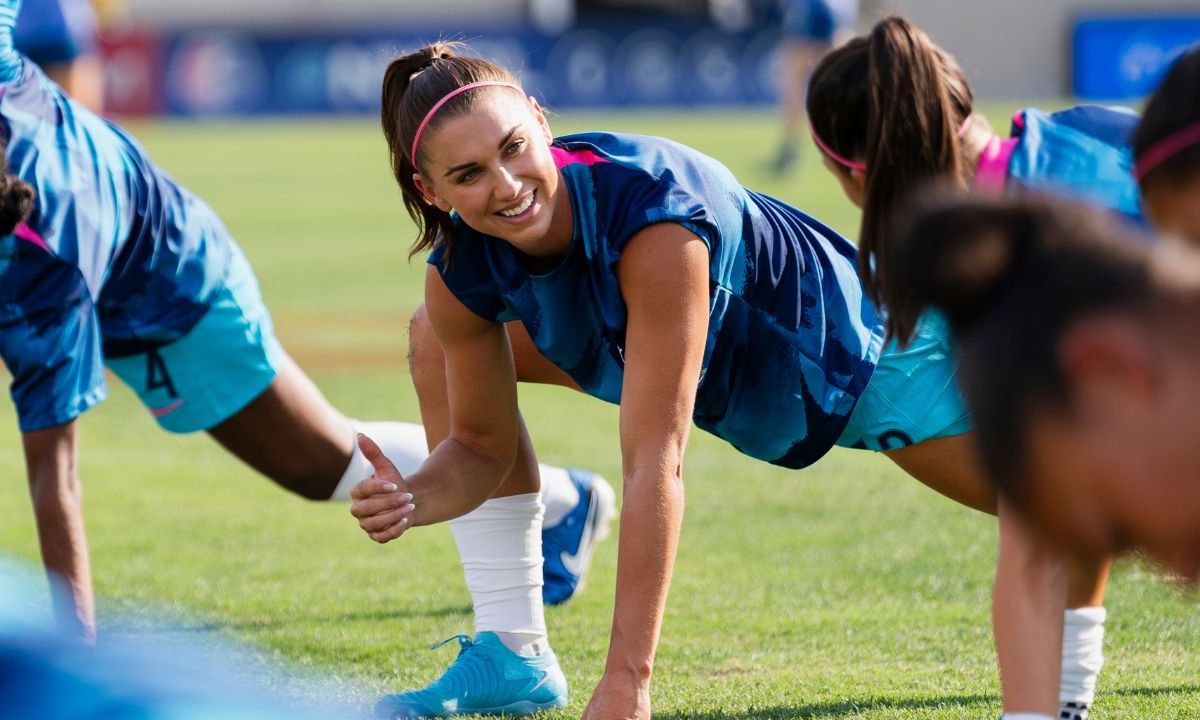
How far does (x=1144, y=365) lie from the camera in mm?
1359

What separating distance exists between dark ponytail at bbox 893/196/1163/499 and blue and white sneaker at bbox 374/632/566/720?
1.99 m

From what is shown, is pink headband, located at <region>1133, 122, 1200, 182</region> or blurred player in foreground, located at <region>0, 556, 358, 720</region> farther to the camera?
pink headband, located at <region>1133, 122, 1200, 182</region>

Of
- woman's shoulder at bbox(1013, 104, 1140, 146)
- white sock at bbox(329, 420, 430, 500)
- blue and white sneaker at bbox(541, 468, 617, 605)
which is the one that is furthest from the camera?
white sock at bbox(329, 420, 430, 500)

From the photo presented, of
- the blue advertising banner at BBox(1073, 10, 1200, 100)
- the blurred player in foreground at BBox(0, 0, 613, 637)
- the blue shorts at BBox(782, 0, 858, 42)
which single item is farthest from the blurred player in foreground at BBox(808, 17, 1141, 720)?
the blue advertising banner at BBox(1073, 10, 1200, 100)

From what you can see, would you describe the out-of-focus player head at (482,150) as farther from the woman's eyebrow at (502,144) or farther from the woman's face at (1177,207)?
the woman's face at (1177,207)

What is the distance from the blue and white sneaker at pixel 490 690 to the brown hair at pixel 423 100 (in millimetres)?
941

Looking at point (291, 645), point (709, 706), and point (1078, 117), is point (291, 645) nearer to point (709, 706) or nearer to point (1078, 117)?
point (709, 706)

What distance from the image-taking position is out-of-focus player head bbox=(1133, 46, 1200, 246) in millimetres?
2143

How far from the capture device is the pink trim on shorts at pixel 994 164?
12.0 ft

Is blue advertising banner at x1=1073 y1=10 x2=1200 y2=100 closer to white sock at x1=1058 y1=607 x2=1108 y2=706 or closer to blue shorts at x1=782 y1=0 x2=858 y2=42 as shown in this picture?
blue shorts at x1=782 y1=0 x2=858 y2=42

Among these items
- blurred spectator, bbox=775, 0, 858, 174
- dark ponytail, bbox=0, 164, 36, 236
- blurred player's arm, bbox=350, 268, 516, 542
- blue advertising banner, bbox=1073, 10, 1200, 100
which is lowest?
blue advertising banner, bbox=1073, 10, 1200, 100

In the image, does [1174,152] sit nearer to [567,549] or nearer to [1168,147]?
[1168,147]

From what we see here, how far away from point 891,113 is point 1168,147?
1.22 m

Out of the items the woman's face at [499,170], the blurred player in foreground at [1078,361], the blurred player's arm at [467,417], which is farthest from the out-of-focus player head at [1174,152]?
the blurred player's arm at [467,417]
